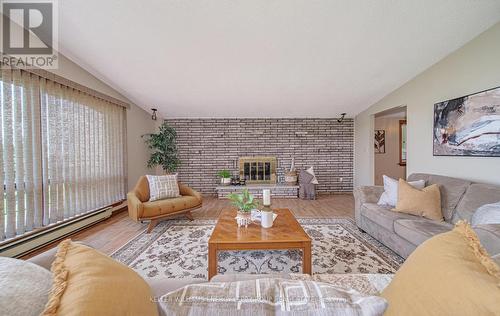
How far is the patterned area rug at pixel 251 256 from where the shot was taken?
197 centimetres


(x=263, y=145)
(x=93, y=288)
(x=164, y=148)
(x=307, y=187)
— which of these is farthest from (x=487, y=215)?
(x=164, y=148)

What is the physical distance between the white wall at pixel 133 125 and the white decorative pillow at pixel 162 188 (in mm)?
1431

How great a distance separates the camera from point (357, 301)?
562mm

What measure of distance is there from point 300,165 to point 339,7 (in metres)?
3.85

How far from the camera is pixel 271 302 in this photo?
1.91ft

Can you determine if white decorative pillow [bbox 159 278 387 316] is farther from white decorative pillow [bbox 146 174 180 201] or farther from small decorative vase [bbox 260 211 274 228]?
white decorative pillow [bbox 146 174 180 201]

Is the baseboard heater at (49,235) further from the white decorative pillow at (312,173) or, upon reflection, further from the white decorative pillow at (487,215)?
the white decorative pillow at (487,215)

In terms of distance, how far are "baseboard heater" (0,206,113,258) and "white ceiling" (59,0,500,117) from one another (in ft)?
7.44

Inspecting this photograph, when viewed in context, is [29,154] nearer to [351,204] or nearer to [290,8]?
[290,8]

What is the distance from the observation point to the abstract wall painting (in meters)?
2.28

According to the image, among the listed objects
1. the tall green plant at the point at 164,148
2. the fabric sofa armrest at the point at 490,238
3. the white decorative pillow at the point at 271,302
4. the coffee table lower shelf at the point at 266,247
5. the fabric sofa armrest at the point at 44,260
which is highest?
the tall green plant at the point at 164,148

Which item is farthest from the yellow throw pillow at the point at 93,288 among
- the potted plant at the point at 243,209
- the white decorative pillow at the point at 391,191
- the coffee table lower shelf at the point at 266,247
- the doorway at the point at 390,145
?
the doorway at the point at 390,145

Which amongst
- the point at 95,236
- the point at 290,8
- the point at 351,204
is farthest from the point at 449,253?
the point at 351,204

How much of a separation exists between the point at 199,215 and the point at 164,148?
2.10 metres
